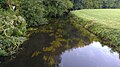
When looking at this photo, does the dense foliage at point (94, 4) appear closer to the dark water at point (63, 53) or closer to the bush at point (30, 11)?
the bush at point (30, 11)

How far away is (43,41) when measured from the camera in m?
20.5

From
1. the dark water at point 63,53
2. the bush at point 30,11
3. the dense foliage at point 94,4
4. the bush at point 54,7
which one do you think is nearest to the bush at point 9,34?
the dark water at point 63,53

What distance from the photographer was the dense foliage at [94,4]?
5150cm

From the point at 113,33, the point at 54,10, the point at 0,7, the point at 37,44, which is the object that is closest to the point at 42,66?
the point at 37,44

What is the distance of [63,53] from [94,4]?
40075 mm

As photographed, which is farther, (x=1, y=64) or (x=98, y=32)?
(x=98, y=32)

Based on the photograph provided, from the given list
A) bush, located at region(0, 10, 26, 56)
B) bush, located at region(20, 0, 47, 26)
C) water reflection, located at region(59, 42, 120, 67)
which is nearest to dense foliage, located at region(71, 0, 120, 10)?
bush, located at region(20, 0, 47, 26)

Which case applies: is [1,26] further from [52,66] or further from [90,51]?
[90,51]

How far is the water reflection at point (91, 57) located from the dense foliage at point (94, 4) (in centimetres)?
3285

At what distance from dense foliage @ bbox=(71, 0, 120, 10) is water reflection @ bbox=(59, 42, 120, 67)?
108 ft

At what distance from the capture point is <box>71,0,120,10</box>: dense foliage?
169ft

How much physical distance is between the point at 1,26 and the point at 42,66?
22.5ft

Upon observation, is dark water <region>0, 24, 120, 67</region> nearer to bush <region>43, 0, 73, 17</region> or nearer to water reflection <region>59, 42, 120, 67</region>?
water reflection <region>59, 42, 120, 67</region>

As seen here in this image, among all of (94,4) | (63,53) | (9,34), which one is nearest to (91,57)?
(63,53)
